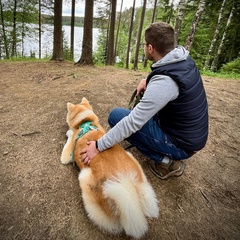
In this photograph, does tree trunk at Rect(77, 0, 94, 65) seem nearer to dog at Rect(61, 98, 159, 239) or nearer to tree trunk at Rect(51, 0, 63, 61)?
tree trunk at Rect(51, 0, 63, 61)

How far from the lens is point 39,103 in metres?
3.96

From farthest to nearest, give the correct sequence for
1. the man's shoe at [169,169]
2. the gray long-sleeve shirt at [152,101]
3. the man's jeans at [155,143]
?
the man's shoe at [169,169] < the man's jeans at [155,143] < the gray long-sleeve shirt at [152,101]

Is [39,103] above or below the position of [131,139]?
below

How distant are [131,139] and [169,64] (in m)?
1.13

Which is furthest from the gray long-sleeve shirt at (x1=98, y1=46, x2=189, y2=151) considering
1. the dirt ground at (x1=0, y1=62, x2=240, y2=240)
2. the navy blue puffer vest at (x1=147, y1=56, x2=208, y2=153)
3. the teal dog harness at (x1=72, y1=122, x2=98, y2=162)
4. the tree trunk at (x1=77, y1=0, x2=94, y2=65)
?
the tree trunk at (x1=77, y1=0, x2=94, y2=65)

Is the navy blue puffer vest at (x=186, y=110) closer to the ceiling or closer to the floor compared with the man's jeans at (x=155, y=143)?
closer to the ceiling

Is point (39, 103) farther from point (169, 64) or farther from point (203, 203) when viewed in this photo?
point (203, 203)

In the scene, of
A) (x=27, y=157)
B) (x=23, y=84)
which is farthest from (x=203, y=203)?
(x=23, y=84)

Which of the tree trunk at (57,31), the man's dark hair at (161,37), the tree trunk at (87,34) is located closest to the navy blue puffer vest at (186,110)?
the man's dark hair at (161,37)

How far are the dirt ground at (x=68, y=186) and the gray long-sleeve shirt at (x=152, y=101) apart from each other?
A: 2.75 ft

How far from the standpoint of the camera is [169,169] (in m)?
2.30

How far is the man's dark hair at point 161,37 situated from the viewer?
184 centimetres

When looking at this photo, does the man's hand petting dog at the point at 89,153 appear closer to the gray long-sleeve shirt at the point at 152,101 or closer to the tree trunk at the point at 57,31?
the gray long-sleeve shirt at the point at 152,101

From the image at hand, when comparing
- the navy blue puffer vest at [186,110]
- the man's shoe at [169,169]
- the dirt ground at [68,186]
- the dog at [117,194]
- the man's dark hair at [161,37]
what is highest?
the man's dark hair at [161,37]
